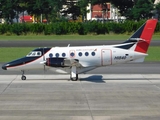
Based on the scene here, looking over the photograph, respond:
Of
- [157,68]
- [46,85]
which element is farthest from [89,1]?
[46,85]

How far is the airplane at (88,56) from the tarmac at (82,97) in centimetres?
71

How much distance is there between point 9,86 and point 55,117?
8.12m

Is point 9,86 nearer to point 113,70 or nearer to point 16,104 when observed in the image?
point 16,104

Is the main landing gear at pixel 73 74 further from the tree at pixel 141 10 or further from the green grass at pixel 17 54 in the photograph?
the tree at pixel 141 10

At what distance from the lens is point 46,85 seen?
23672 millimetres

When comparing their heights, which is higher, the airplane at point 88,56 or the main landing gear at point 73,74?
the airplane at point 88,56

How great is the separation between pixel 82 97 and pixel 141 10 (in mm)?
62125

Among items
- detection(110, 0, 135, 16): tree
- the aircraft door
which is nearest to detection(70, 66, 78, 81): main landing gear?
the aircraft door

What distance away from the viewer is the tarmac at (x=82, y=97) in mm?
16219

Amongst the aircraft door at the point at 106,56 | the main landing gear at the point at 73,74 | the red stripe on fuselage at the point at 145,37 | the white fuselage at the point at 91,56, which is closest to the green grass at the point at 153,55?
the red stripe on fuselage at the point at 145,37

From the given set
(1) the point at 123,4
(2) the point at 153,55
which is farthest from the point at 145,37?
(1) the point at 123,4

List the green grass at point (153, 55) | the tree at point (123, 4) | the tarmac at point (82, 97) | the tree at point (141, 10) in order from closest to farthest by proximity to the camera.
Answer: the tarmac at point (82, 97)
the green grass at point (153, 55)
the tree at point (141, 10)
the tree at point (123, 4)

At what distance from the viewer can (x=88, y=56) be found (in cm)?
2541

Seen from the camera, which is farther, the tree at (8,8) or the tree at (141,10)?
the tree at (8,8)
